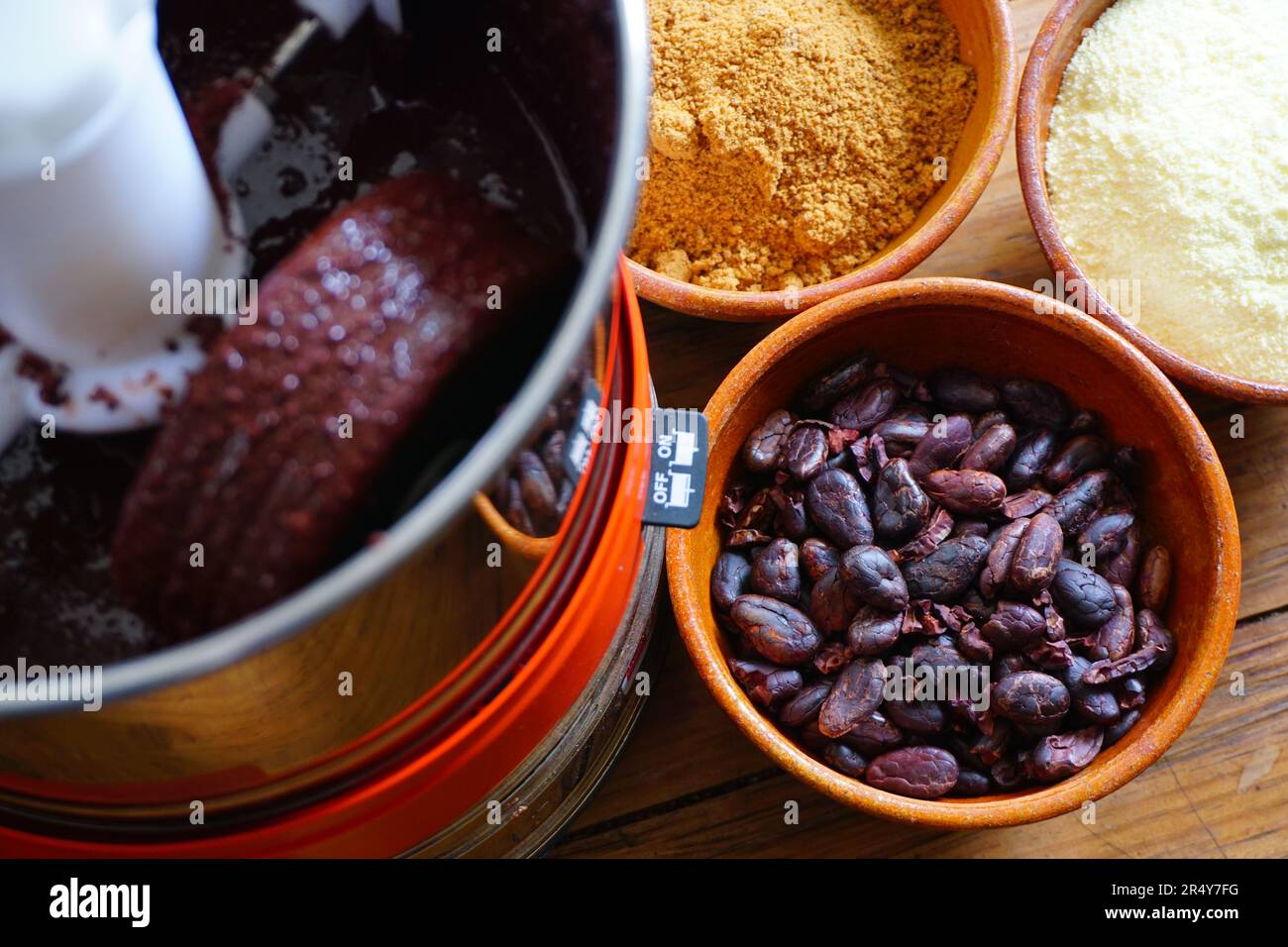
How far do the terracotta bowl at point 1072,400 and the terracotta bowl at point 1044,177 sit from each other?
0.03m

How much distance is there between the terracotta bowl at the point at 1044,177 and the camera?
763mm

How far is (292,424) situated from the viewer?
0.46 metres

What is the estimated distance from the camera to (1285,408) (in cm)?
88

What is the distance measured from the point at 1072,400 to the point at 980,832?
294 millimetres

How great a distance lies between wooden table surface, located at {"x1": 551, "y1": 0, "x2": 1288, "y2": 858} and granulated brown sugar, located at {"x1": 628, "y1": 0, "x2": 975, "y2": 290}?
0.84 ft
